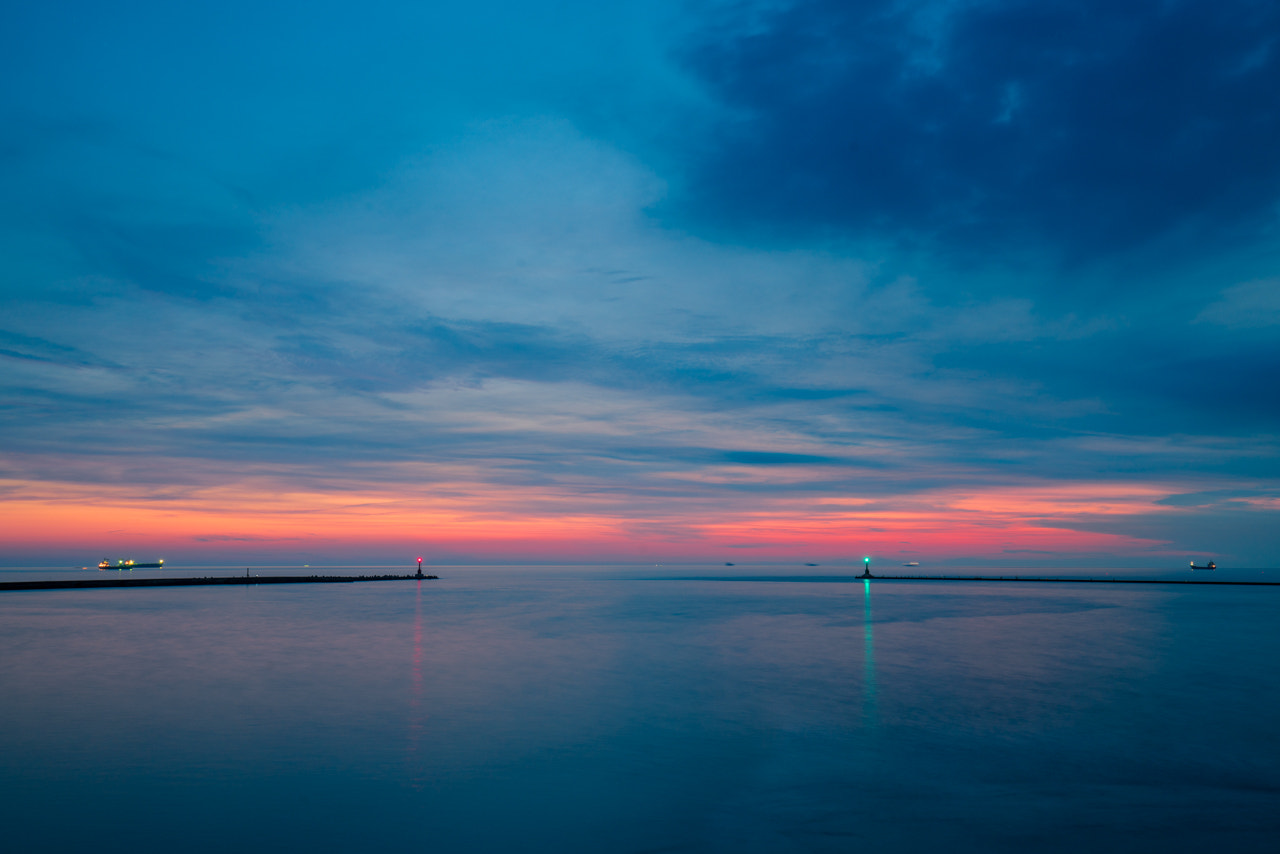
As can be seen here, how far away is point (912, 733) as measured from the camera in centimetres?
1870

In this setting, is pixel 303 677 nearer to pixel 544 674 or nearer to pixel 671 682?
pixel 544 674

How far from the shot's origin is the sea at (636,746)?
12.0 metres

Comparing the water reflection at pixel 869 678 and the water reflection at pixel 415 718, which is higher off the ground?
the water reflection at pixel 415 718

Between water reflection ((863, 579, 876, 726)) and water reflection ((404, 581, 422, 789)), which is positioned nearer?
water reflection ((404, 581, 422, 789))

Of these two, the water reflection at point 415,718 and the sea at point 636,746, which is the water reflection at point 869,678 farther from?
the water reflection at point 415,718

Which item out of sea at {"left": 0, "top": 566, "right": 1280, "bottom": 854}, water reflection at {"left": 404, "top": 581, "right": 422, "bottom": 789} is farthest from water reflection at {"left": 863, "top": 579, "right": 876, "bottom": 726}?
water reflection at {"left": 404, "top": 581, "right": 422, "bottom": 789}

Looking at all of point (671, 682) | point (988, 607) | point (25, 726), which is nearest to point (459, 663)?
point (671, 682)

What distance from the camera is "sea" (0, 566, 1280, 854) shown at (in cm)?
1200

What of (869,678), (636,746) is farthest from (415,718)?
(869,678)

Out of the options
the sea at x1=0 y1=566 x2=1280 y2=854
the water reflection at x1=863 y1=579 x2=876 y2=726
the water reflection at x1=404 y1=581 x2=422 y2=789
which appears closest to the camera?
the sea at x1=0 y1=566 x2=1280 y2=854

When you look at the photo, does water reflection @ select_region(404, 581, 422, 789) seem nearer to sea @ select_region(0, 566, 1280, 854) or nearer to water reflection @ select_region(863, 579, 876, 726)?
sea @ select_region(0, 566, 1280, 854)

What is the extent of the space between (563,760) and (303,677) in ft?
48.2

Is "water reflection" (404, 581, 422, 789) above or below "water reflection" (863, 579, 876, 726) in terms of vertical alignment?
above

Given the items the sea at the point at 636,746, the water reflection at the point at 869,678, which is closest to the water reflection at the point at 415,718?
the sea at the point at 636,746
